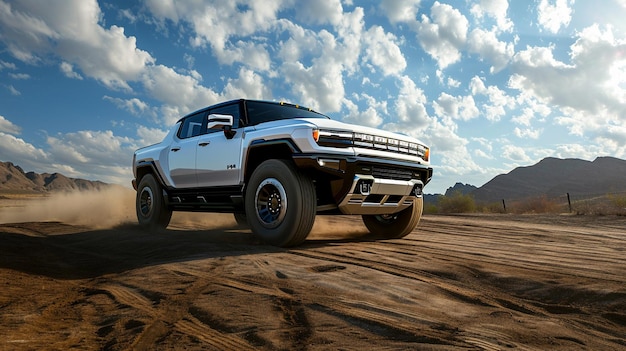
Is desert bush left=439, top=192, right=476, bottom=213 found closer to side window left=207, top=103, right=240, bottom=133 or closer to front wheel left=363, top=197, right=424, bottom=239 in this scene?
front wheel left=363, top=197, right=424, bottom=239

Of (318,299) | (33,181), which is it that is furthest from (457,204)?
(33,181)

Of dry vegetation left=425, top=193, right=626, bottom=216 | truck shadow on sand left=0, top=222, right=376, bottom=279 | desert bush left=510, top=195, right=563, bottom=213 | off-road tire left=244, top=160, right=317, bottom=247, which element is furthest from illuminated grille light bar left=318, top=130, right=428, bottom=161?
desert bush left=510, top=195, right=563, bottom=213

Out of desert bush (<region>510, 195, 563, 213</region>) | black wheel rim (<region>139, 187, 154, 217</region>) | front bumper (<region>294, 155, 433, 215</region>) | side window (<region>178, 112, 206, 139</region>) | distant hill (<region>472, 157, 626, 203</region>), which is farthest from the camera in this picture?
distant hill (<region>472, 157, 626, 203</region>)

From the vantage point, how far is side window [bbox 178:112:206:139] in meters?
6.48

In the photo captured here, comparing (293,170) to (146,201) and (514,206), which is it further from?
(514,206)

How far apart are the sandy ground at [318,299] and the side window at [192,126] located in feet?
8.07

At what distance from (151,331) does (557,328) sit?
7.02 feet

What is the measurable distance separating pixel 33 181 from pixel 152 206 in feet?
592

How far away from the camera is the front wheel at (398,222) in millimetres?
5773

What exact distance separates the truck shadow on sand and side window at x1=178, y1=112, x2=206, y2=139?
5.67ft

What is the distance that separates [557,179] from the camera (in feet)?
345

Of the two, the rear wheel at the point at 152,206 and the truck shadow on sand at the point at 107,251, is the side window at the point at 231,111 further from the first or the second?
the rear wheel at the point at 152,206

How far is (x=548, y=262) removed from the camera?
383 cm

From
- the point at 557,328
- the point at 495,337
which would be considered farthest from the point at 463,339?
the point at 557,328
